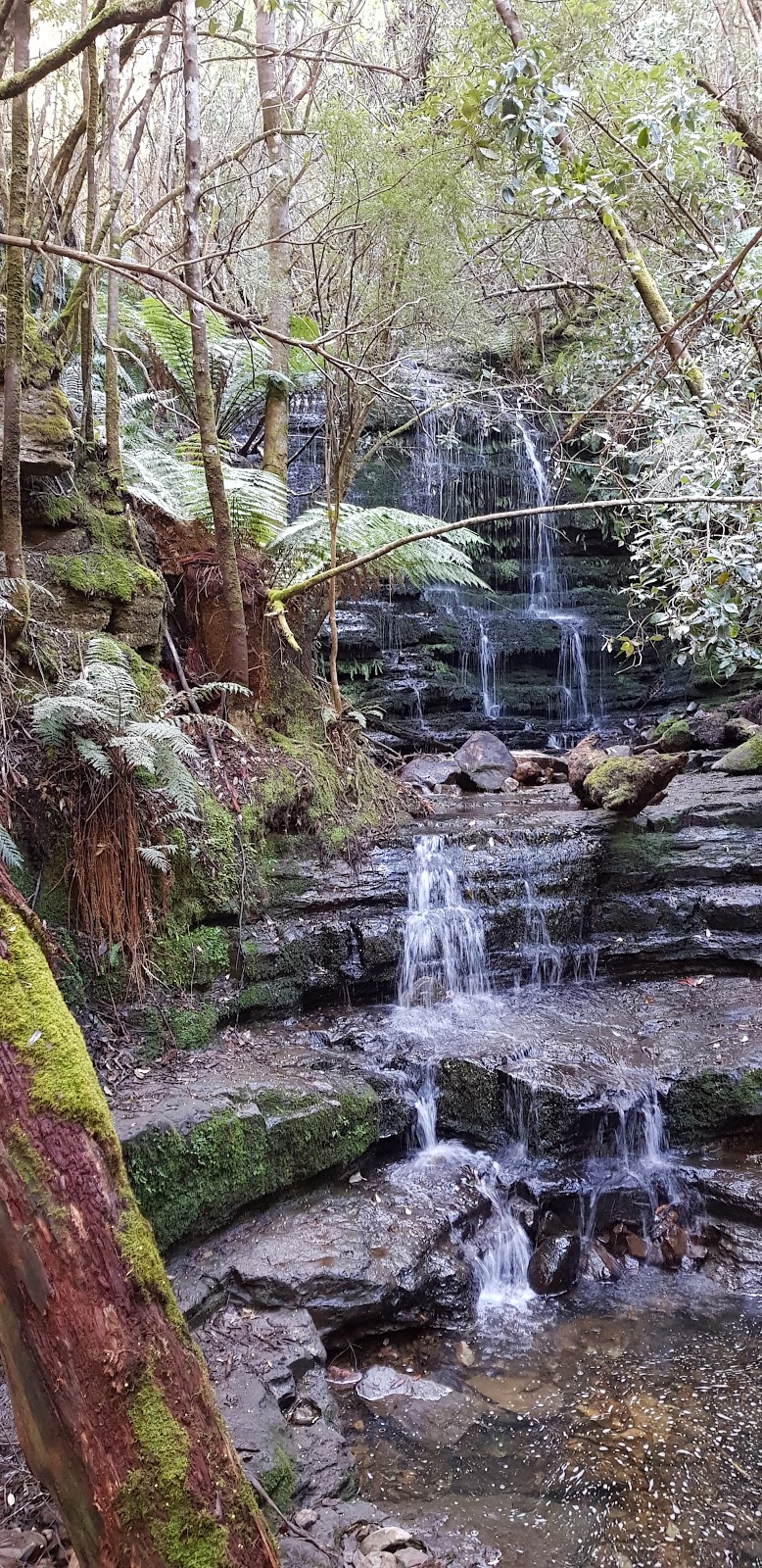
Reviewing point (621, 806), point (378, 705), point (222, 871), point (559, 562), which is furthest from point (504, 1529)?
point (559, 562)

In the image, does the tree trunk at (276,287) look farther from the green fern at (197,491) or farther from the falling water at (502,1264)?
the falling water at (502,1264)

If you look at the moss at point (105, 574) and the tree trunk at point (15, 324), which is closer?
the tree trunk at point (15, 324)

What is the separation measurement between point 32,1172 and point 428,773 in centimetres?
721

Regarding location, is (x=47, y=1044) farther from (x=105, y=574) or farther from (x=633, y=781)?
(x=633, y=781)

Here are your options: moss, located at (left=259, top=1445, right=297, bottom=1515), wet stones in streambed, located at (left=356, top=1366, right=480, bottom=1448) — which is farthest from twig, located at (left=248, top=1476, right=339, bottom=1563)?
wet stones in streambed, located at (left=356, top=1366, right=480, bottom=1448)

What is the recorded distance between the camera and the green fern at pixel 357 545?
6.14 meters

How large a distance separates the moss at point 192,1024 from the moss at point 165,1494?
99.6 inches

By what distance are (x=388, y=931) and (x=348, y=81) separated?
999 cm

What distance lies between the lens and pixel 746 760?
24.9 ft

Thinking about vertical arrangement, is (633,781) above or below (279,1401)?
above

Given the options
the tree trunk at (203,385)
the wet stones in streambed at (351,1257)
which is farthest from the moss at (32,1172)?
the tree trunk at (203,385)

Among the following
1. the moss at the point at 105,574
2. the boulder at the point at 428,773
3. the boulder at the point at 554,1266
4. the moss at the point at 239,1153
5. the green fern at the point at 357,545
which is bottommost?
A: the boulder at the point at 554,1266

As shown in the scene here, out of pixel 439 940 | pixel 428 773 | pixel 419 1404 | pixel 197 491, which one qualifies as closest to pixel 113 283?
pixel 197 491

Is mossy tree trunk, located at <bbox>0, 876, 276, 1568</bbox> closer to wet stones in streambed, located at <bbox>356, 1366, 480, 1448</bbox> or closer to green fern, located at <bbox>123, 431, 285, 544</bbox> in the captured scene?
wet stones in streambed, located at <bbox>356, 1366, 480, 1448</bbox>
